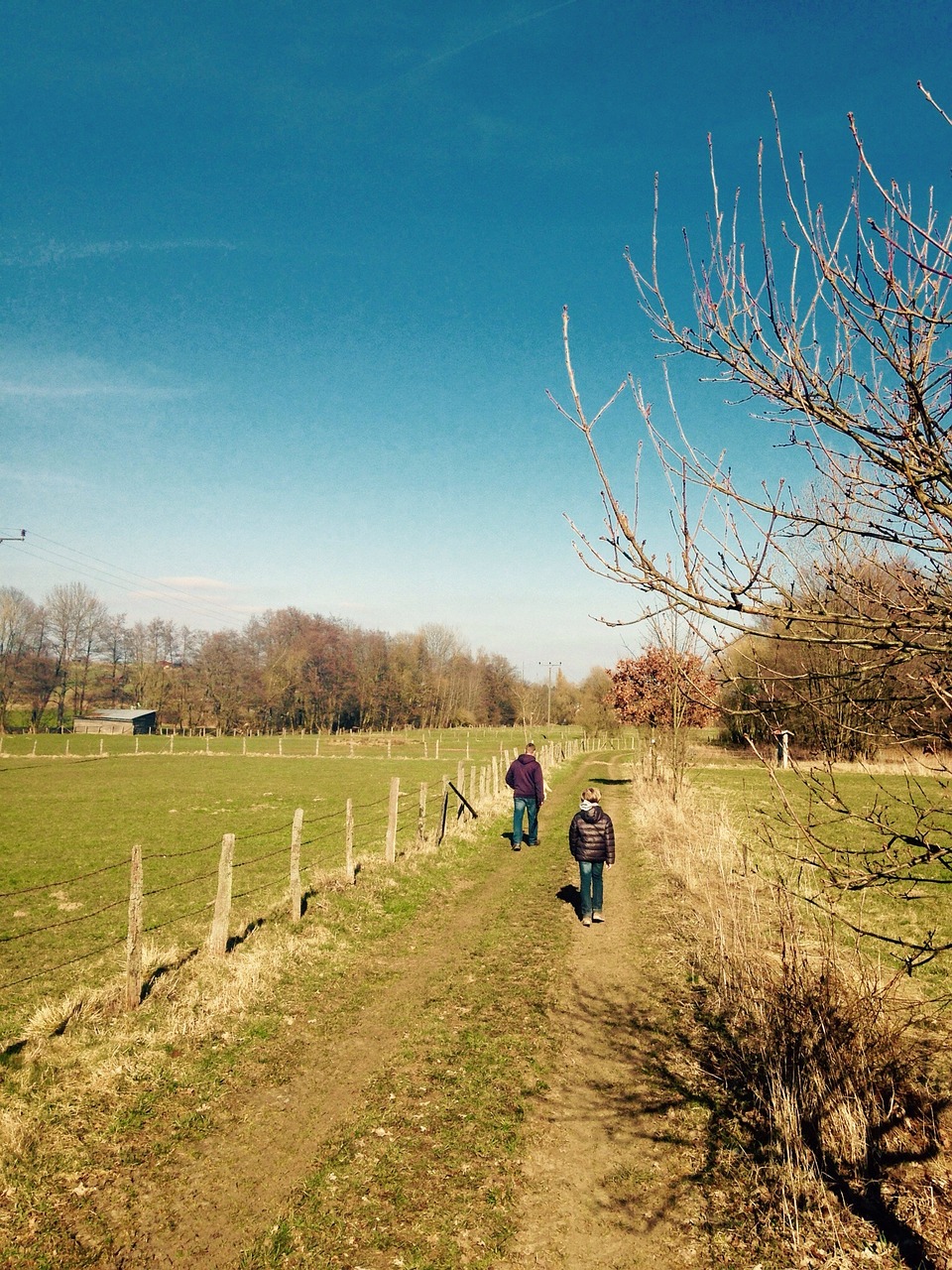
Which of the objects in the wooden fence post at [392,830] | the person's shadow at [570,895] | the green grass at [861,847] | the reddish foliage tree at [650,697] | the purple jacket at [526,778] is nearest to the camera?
the green grass at [861,847]

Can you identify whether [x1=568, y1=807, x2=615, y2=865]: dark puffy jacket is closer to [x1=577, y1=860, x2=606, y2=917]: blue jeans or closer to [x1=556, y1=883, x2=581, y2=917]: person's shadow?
[x1=577, y1=860, x2=606, y2=917]: blue jeans

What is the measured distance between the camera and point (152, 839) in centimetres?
1927

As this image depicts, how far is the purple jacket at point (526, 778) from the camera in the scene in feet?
48.2

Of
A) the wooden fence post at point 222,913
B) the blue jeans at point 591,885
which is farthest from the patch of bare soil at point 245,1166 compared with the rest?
the blue jeans at point 591,885

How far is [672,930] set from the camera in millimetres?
9477

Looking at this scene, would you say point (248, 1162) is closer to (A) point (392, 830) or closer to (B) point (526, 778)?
(A) point (392, 830)

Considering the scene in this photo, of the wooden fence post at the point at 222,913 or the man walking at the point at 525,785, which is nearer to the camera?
the wooden fence post at the point at 222,913

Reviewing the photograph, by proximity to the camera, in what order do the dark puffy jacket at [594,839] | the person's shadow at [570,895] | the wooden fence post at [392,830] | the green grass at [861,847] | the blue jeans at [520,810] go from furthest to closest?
the blue jeans at [520,810]
the wooden fence post at [392,830]
the person's shadow at [570,895]
the dark puffy jacket at [594,839]
the green grass at [861,847]

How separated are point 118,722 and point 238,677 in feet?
49.0

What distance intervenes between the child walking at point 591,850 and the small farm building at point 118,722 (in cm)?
8106

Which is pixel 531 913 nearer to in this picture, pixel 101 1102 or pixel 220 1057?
pixel 220 1057

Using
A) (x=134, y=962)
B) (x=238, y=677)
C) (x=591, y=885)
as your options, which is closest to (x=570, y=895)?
(x=591, y=885)

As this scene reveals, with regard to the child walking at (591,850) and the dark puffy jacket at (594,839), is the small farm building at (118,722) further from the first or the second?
the dark puffy jacket at (594,839)

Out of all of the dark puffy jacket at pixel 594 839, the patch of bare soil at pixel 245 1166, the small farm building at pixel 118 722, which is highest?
the dark puffy jacket at pixel 594 839
